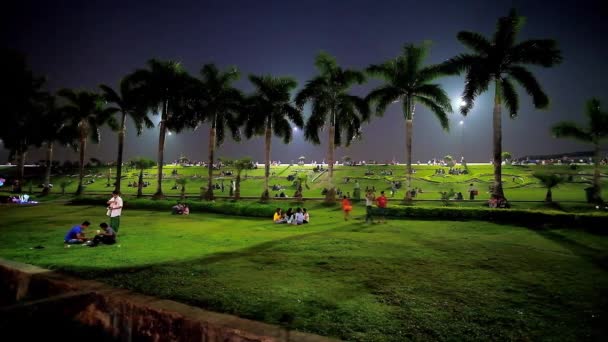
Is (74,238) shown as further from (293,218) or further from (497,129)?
(497,129)

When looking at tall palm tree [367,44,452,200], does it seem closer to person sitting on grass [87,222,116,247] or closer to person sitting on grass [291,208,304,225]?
person sitting on grass [291,208,304,225]

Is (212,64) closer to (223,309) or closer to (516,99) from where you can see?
(516,99)

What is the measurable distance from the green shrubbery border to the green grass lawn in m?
1.04

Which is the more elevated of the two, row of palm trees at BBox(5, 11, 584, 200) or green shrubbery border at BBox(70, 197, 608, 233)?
row of palm trees at BBox(5, 11, 584, 200)

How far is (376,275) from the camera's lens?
868 cm

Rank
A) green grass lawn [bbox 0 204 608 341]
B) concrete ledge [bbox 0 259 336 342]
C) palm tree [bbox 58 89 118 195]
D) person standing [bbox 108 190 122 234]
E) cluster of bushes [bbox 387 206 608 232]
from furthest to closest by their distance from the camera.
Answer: palm tree [bbox 58 89 118 195]
cluster of bushes [bbox 387 206 608 232]
person standing [bbox 108 190 122 234]
green grass lawn [bbox 0 204 608 341]
concrete ledge [bbox 0 259 336 342]

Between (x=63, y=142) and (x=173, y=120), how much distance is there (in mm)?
21647

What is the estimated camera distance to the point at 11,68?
32.7 metres

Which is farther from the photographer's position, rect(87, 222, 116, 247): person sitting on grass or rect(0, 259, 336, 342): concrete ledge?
→ rect(87, 222, 116, 247): person sitting on grass

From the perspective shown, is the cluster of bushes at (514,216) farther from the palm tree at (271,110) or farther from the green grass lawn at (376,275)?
the palm tree at (271,110)

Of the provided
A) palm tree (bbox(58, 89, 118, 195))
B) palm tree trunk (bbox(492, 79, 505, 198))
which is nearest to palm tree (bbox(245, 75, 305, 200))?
palm tree trunk (bbox(492, 79, 505, 198))

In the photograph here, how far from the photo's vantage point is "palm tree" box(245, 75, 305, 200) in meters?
32.2

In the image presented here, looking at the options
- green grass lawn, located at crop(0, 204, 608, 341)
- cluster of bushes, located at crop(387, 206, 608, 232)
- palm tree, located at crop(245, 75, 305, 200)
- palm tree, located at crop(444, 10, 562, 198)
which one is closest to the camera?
green grass lawn, located at crop(0, 204, 608, 341)

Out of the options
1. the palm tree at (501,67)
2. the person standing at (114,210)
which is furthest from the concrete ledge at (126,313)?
the palm tree at (501,67)
